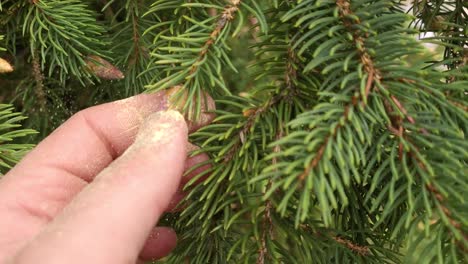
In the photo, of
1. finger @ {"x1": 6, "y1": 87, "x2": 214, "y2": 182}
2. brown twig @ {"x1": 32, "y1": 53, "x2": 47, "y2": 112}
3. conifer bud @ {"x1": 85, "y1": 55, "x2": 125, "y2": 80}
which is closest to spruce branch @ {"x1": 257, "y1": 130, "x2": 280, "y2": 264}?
finger @ {"x1": 6, "y1": 87, "x2": 214, "y2": 182}

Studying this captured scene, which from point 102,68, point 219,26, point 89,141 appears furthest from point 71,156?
point 219,26

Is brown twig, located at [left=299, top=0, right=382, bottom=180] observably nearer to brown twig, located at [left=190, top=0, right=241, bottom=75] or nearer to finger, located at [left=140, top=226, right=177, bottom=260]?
brown twig, located at [left=190, top=0, right=241, bottom=75]

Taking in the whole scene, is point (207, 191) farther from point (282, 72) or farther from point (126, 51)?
point (126, 51)

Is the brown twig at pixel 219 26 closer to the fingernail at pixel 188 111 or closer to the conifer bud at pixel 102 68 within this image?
the fingernail at pixel 188 111

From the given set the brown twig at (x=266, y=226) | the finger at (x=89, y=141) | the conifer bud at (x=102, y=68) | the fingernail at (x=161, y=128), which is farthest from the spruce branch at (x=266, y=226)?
the conifer bud at (x=102, y=68)

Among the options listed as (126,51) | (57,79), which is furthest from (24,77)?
(126,51)

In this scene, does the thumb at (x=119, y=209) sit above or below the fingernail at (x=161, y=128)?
below
